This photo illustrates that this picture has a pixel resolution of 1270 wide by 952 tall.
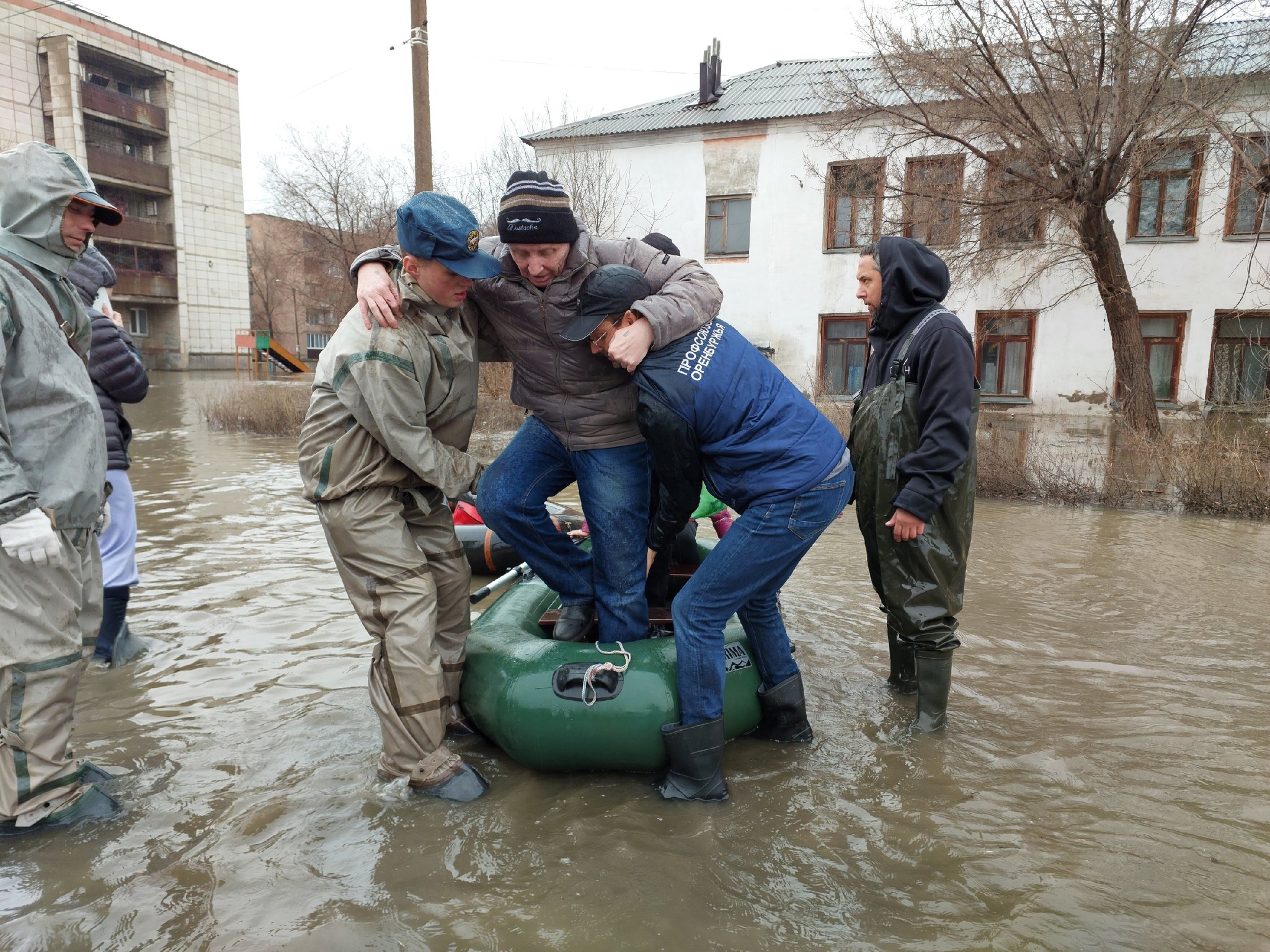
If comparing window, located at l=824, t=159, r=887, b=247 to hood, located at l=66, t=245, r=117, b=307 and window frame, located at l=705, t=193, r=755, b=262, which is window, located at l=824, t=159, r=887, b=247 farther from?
hood, located at l=66, t=245, r=117, b=307

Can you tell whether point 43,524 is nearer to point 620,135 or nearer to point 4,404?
point 4,404

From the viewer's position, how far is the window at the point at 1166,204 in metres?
17.2

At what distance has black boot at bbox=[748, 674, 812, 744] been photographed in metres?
3.44

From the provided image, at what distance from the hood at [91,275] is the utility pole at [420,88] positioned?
689cm

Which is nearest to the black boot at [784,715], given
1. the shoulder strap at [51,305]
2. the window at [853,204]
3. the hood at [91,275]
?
the shoulder strap at [51,305]

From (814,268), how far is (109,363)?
58.7ft

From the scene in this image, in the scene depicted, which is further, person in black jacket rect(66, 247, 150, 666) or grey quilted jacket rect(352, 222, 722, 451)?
person in black jacket rect(66, 247, 150, 666)

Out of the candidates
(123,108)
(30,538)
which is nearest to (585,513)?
(30,538)

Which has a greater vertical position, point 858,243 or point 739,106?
point 739,106

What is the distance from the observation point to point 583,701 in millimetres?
3084

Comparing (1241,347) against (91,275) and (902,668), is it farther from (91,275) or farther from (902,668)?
(91,275)

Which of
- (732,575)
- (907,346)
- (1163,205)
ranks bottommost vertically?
(732,575)

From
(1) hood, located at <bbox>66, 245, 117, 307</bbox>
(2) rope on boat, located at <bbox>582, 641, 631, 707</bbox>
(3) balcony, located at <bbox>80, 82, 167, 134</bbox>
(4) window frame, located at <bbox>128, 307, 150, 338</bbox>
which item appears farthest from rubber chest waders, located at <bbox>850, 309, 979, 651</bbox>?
(3) balcony, located at <bbox>80, 82, 167, 134</bbox>

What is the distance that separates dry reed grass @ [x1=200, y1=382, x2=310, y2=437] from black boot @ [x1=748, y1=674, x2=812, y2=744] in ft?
39.6
